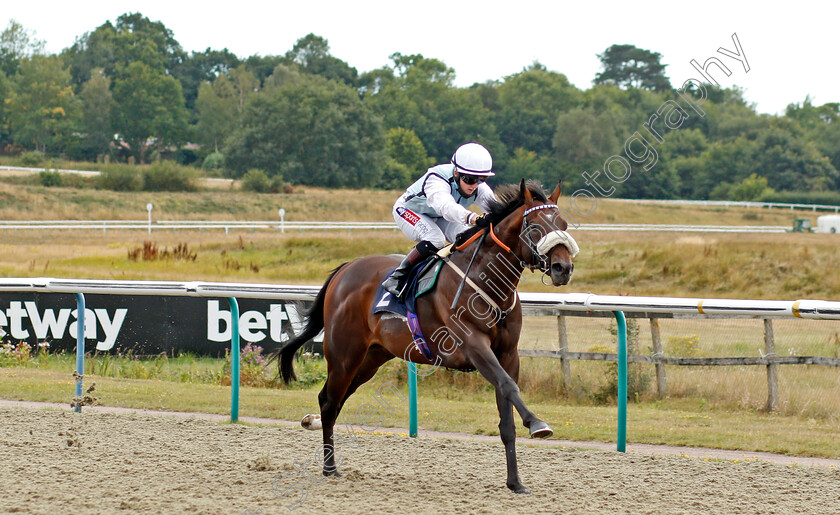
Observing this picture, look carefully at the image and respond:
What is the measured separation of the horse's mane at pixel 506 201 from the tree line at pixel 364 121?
121ft

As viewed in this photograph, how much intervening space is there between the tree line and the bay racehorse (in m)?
36.8

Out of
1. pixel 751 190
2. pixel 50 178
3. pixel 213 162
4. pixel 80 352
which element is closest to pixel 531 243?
pixel 80 352

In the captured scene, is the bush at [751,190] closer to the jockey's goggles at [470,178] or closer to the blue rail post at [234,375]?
the blue rail post at [234,375]

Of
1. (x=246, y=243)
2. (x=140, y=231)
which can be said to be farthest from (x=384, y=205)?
(x=246, y=243)

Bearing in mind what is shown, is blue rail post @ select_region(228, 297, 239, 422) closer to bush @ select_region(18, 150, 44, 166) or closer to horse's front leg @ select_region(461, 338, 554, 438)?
horse's front leg @ select_region(461, 338, 554, 438)

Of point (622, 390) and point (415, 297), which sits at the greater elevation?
point (415, 297)

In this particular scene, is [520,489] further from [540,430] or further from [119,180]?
[119,180]

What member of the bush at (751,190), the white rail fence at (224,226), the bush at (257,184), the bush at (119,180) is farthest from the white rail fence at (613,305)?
the bush at (751,190)

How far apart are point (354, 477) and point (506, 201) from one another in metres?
1.81

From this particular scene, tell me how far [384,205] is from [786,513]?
37.3m

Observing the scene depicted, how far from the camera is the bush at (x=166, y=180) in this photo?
44.6 metres

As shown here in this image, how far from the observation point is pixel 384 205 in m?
41.1

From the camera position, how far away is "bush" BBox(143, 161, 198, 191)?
44.6 m

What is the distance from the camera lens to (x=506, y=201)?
492 centimetres
